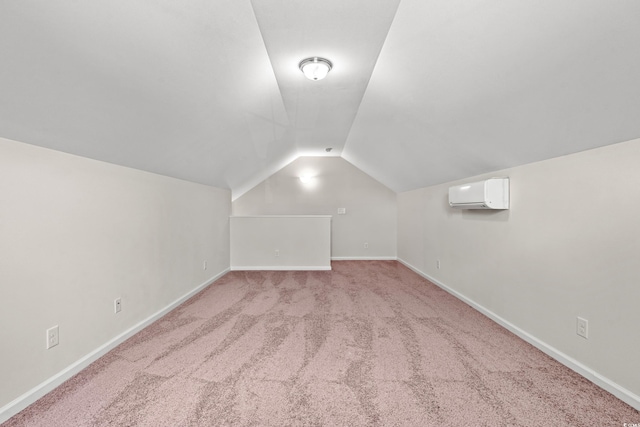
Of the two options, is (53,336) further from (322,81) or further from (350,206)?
(350,206)

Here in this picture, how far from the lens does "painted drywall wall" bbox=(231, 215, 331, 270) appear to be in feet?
17.2

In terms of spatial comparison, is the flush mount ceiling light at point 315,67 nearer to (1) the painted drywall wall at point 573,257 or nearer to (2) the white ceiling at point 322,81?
(2) the white ceiling at point 322,81

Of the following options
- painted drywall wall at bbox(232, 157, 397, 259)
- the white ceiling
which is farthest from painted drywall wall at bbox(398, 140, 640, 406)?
painted drywall wall at bbox(232, 157, 397, 259)

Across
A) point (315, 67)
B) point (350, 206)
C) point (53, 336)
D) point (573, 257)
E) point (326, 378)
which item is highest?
point (315, 67)

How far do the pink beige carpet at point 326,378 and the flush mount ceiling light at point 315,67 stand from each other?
2.19 meters

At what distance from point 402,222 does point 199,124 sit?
4.50m

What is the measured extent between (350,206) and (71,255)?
16.6 ft

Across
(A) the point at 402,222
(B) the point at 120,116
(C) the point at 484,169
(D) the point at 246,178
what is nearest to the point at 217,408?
(B) the point at 120,116

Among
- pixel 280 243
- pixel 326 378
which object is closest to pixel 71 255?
pixel 326 378

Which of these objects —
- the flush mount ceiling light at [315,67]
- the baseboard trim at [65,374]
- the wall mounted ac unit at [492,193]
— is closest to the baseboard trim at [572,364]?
the wall mounted ac unit at [492,193]

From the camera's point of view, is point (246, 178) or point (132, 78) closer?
point (132, 78)

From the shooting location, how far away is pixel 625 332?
163 cm

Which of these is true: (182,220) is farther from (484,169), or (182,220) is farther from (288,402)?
(484,169)

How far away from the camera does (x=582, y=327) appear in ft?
6.19
